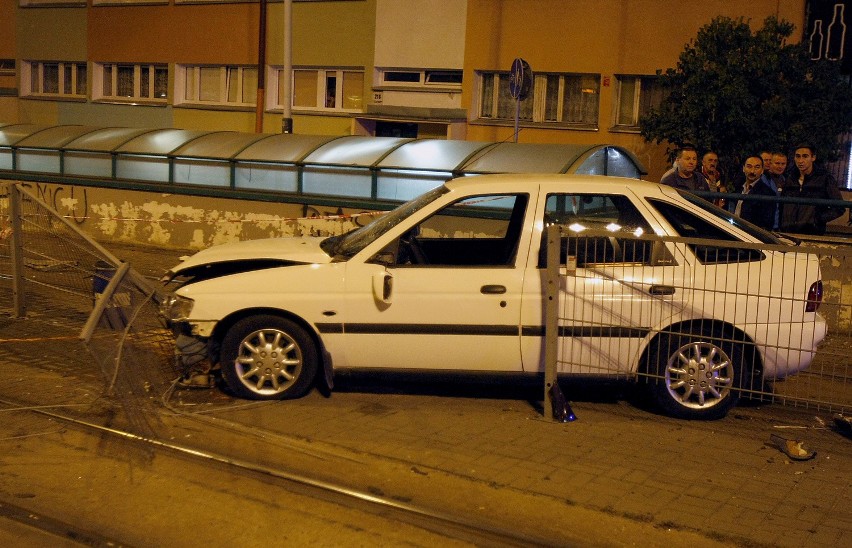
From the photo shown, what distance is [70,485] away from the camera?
586 centimetres

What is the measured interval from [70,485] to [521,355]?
120 inches

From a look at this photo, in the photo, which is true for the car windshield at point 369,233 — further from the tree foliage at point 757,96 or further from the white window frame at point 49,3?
the white window frame at point 49,3

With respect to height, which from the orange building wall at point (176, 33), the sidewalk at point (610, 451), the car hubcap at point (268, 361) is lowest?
the sidewalk at point (610, 451)


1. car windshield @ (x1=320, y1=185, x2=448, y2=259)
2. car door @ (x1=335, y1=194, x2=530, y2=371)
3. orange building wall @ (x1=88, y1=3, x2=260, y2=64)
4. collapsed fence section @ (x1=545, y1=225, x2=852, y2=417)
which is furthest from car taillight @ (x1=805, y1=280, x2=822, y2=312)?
orange building wall @ (x1=88, y1=3, x2=260, y2=64)

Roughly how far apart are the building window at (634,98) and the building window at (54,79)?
617 inches

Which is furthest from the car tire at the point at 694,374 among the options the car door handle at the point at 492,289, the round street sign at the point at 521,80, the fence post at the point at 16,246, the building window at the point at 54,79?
the building window at the point at 54,79

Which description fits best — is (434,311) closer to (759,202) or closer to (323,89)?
(759,202)

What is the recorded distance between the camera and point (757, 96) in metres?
16.2

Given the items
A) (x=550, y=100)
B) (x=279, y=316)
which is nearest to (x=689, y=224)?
(x=279, y=316)

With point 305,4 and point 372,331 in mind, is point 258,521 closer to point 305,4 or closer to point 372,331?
point 372,331

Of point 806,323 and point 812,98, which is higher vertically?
point 812,98

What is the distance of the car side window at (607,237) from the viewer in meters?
7.15

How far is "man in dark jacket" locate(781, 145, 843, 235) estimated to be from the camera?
36.4 ft

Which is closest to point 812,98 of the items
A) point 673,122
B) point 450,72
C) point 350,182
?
point 673,122
